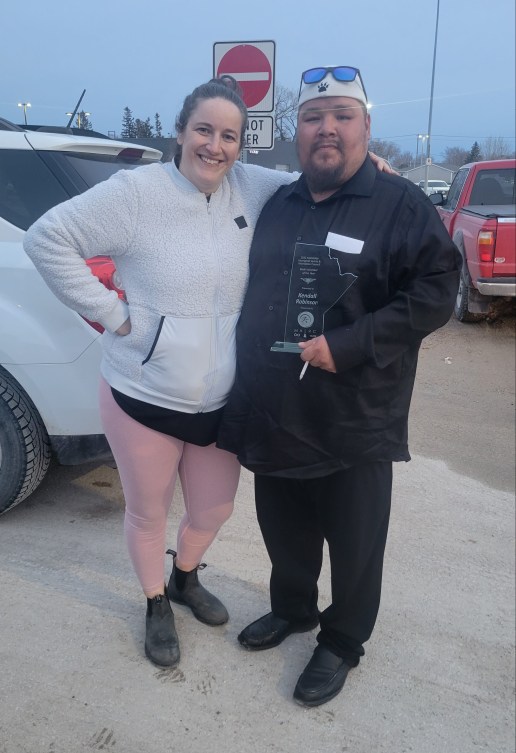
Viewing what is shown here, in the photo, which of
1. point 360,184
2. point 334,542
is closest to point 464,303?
point 334,542

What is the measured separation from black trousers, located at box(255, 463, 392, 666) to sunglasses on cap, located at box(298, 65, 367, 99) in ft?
3.98

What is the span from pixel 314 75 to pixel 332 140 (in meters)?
0.23

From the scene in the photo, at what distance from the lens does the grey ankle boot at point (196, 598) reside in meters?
2.70

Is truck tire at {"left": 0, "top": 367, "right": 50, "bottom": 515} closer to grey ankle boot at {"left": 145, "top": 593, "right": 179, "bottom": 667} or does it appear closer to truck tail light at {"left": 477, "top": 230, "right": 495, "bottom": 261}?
grey ankle boot at {"left": 145, "top": 593, "right": 179, "bottom": 667}

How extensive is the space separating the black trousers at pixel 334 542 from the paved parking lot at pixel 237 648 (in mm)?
197

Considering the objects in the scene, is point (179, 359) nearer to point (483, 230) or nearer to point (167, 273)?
point (167, 273)

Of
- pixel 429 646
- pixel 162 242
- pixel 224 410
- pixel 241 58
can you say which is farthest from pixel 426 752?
pixel 241 58

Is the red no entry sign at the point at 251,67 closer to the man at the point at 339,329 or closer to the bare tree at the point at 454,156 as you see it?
the man at the point at 339,329

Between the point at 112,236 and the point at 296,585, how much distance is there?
147 centimetres

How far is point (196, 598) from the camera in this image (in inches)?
108

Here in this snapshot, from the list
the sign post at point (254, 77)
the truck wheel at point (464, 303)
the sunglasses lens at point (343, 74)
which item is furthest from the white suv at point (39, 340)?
the truck wheel at point (464, 303)

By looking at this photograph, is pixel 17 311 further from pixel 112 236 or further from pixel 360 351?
pixel 360 351

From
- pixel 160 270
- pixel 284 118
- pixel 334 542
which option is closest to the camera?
pixel 160 270

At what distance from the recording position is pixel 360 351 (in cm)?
195
